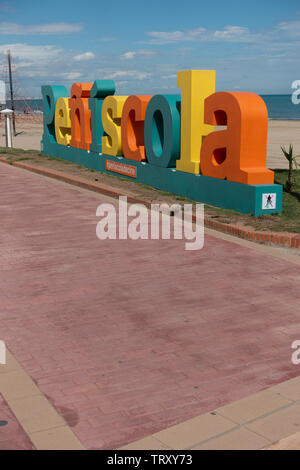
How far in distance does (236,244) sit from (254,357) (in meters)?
4.80

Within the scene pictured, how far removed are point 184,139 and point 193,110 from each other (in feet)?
2.76

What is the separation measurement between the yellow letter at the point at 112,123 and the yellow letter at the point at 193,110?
4.18 metres

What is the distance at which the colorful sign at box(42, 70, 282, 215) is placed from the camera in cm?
1266

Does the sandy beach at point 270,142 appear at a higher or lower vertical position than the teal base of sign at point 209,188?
higher

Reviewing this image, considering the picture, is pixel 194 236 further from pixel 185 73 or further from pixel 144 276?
pixel 185 73

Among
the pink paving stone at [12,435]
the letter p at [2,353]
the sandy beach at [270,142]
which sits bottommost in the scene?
the pink paving stone at [12,435]

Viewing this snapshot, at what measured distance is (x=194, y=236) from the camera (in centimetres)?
1121

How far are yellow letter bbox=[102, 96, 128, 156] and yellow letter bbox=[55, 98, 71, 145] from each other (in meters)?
3.51

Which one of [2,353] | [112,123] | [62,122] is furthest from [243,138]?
[62,122]

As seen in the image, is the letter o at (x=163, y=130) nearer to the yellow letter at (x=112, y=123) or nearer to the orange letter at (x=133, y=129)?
the orange letter at (x=133, y=129)

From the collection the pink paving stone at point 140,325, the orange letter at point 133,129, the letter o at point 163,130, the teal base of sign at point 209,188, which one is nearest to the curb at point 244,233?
the pink paving stone at point 140,325

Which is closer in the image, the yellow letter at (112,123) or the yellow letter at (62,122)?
the yellow letter at (112,123)

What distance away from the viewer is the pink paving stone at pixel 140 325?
16.8 feet

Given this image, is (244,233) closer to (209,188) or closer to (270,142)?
(209,188)
